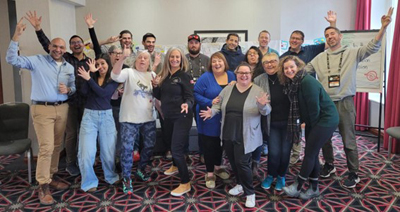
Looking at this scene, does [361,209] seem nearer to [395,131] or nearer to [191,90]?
[395,131]

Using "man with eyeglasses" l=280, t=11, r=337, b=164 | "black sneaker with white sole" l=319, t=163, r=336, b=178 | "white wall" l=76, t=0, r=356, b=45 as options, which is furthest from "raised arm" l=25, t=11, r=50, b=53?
"black sneaker with white sole" l=319, t=163, r=336, b=178

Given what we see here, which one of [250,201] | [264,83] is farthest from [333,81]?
[250,201]

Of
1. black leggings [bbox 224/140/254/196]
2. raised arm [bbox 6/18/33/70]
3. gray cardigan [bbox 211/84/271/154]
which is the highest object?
raised arm [bbox 6/18/33/70]

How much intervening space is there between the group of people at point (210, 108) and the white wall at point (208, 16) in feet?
9.21

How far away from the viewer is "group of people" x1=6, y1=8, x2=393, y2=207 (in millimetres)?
2835

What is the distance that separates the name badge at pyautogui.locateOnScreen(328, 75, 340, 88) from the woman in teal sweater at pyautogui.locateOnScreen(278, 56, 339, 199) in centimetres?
50

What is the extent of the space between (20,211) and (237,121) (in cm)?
218

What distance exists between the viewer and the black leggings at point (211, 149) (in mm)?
3224

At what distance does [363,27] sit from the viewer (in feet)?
18.5

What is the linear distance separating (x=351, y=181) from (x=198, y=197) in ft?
5.37

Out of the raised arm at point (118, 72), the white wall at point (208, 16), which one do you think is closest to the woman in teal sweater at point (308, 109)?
the raised arm at point (118, 72)

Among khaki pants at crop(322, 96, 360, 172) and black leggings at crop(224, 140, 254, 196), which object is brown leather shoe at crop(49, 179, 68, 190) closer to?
black leggings at crop(224, 140, 254, 196)

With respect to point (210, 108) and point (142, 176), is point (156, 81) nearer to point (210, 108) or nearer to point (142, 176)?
point (210, 108)

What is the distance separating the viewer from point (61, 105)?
3.20m
